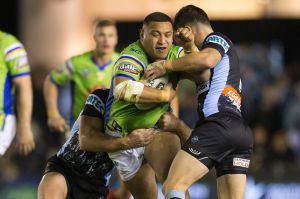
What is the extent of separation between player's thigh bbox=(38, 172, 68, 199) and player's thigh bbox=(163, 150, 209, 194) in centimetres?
93

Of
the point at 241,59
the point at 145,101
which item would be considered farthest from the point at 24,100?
the point at 241,59

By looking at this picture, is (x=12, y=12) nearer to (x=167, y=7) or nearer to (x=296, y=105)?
(x=167, y=7)

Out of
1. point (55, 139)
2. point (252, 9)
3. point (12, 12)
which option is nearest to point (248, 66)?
point (252, 9)

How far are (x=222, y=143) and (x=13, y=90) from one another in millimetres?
2358

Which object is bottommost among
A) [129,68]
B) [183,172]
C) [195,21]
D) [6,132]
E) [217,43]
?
[6,132]

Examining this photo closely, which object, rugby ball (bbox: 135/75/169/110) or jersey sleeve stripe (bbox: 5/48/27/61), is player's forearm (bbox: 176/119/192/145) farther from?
jersey sleeve stripe (bbox: 5/48/27/61)

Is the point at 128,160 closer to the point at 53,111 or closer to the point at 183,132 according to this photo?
the point at 183,132

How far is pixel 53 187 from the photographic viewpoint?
6.63 metres

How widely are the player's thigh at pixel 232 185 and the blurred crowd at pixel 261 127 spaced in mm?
3675

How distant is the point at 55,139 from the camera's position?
37.4ft

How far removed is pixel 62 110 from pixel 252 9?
158 inches

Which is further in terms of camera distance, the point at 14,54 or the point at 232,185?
the point at 14,54

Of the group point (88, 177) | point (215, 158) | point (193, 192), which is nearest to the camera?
point (215, 158)

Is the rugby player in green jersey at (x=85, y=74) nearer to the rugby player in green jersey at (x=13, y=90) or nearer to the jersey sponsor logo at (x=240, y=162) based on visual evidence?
the rugby player in green jersey at (x=13, y=90)
